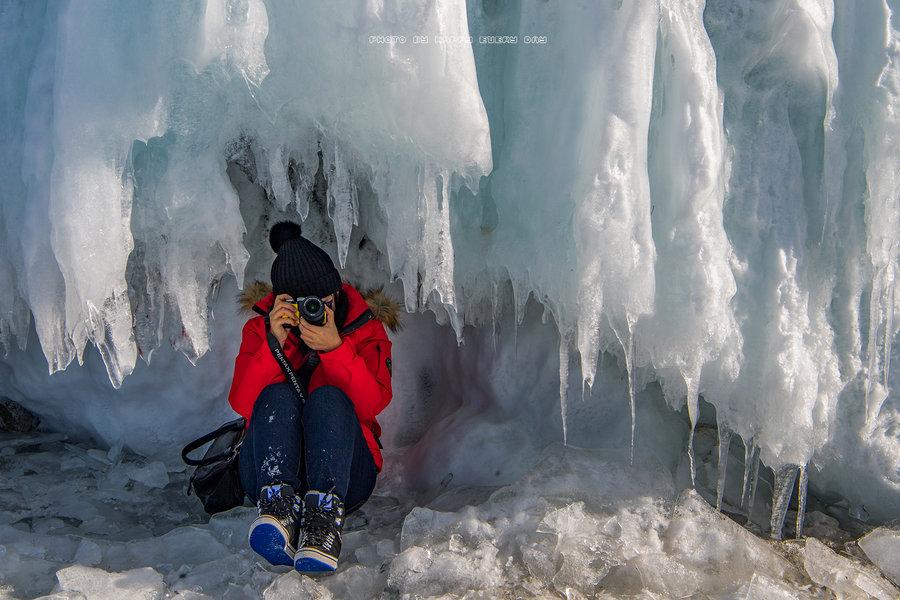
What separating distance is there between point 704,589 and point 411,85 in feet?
5.19

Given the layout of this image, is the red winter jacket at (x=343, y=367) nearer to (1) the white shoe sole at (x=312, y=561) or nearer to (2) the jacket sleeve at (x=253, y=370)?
(2) the jacket sleeve at (x=253, y=370)

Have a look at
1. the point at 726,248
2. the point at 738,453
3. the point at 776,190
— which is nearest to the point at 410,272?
the point at 726,248

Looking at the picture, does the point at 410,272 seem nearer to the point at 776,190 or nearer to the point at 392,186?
the point at 392,186

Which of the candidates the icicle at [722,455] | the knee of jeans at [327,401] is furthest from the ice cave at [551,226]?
the knee of jeans at [327,401]

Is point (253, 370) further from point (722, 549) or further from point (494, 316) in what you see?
point (722, 549)

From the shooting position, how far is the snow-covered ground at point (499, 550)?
1.93 metres

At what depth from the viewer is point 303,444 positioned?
2.23 meters

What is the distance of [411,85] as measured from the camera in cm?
195

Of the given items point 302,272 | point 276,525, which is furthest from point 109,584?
point 302,272

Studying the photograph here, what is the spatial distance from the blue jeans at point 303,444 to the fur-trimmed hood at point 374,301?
0.59 metres

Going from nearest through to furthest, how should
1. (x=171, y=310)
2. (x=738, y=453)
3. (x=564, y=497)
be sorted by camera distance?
(x=564, y=497) < (x=738, y=453) < (x=171, y=310)

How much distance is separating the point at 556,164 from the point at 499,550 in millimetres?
1133

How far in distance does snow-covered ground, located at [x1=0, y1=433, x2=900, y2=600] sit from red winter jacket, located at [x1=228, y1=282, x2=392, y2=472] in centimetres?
39

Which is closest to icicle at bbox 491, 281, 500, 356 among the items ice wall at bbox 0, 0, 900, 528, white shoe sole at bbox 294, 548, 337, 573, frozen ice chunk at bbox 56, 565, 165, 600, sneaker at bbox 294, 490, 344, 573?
ice wall at bbox 0, 0, 900, 528
